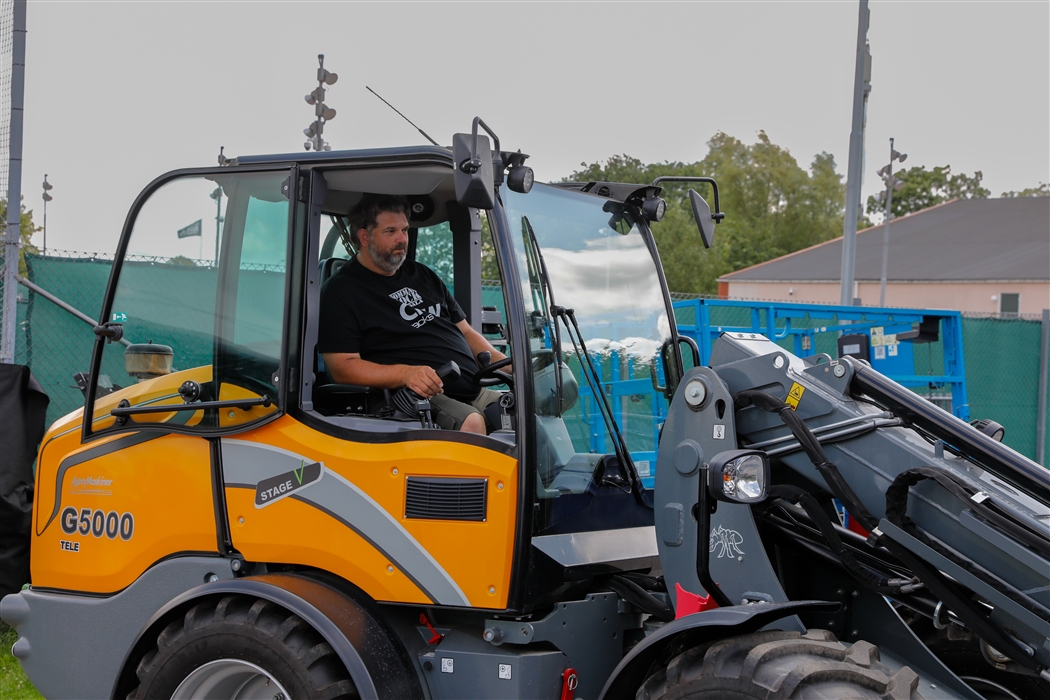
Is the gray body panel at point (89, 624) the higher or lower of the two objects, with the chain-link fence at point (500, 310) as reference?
lower

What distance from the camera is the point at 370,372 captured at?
4.01m

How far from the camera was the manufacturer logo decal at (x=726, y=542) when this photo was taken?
3375mm

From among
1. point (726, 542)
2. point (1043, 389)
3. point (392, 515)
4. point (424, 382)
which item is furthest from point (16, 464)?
point (1043, 389)

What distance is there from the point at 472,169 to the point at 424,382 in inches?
38.8

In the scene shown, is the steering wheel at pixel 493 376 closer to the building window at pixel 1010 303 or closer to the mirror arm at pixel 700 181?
the mirror arm at pixel 700 181

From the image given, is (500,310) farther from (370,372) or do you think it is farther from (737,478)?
(737,478)

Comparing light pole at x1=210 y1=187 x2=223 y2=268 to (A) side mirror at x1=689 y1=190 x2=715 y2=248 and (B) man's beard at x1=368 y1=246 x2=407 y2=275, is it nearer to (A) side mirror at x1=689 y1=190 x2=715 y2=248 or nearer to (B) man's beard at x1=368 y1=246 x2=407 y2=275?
(B) man's beard at x1=368 y1=246 x2=407 y2=275

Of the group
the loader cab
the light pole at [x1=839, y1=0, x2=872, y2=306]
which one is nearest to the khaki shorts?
the loader cab

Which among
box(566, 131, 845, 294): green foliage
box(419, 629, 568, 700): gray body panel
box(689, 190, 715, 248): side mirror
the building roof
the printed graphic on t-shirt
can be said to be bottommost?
box(419, 629, 568, 700): gray body panel

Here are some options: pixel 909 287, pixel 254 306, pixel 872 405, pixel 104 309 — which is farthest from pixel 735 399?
pixel 909 287

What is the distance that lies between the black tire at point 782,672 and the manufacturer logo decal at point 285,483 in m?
1.41

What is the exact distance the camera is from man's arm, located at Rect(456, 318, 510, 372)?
184 inches

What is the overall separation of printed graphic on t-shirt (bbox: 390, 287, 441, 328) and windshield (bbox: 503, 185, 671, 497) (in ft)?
2.14

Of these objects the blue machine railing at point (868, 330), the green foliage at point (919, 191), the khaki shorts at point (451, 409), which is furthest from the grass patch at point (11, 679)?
the green foliage at point (919, 191)
